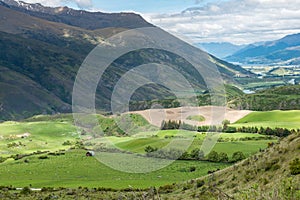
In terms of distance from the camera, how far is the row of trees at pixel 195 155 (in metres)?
113

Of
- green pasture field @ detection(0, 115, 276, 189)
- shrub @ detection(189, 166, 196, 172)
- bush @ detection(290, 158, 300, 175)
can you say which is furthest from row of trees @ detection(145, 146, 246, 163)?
bush @ detection(290, 158, 300, 175)

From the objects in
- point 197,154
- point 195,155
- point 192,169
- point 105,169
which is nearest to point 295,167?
point 192,169

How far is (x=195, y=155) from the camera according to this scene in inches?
4776

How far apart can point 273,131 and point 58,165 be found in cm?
8789

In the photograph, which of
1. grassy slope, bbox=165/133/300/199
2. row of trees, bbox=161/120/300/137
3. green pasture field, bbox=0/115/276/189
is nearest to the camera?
grassy slope, bbox=165/133/300/199

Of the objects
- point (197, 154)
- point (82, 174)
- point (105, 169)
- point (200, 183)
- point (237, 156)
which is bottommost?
Answer: point (82, 174)

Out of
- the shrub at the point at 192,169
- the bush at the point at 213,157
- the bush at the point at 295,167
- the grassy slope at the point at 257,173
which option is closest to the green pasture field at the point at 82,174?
the shrub at the point at 192,169

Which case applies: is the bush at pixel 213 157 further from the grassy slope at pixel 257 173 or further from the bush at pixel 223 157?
the grassy slope at pixel 257 173

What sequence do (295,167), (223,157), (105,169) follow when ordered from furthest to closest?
(105,169), (223,157), (295,167)

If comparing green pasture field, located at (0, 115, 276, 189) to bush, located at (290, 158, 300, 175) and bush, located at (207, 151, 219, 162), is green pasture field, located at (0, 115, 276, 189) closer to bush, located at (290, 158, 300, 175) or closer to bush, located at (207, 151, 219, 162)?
bush, located at (207, 151, 219, 162)

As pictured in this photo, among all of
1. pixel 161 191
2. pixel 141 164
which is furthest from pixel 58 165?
pixel 161 191

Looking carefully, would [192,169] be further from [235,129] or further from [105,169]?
[235,129]

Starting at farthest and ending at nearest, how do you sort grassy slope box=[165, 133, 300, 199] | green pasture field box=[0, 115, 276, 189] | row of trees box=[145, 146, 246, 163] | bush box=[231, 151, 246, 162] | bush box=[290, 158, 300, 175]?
1. bush box=[231, 151, 246, 162]
2. row of trees box=[145, 146, 246, 163]
3. green pasture field box=[0, 115, 276, 189]
4. grassy slope box=[165, 133, 300, 199]
5. bush box=[290, 158, 300, 175]

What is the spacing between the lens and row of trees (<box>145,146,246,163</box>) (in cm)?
11318
